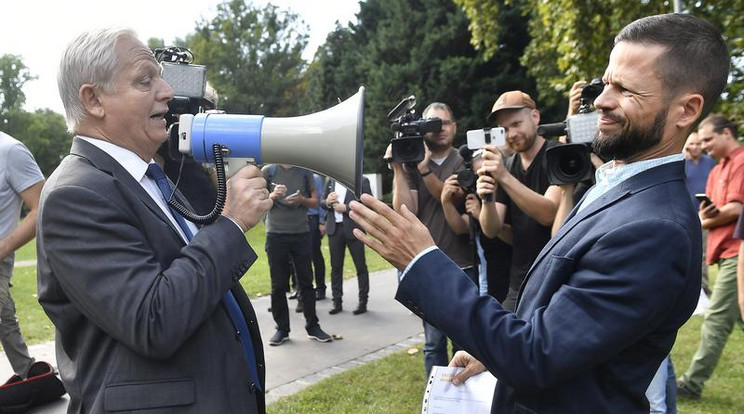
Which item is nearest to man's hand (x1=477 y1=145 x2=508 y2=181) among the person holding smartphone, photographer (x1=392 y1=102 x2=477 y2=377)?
photographer (x1=392 y1=102 x2=477 y2=377)

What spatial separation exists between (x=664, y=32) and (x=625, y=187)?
1.39 feet

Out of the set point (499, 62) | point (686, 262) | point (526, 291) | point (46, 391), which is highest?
point (499, 62)

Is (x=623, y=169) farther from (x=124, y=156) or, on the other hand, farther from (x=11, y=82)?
(x=11, y=82)

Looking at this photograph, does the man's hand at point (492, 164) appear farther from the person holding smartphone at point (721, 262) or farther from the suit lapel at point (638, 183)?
the person holding smartphone at point (721, 262)

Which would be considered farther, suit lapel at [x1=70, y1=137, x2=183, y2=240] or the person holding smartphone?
the person holding smartphone

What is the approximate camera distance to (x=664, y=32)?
147 cm

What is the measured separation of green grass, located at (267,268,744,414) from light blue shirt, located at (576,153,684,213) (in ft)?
9.19

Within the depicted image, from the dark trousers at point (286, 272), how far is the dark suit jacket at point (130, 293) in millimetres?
4190

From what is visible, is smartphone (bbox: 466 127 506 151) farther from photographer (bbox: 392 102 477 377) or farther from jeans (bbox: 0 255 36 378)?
jeans (bbox: 0 255 36 378)

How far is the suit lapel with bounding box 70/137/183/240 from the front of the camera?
1580 mm

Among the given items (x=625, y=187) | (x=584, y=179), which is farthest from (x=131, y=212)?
(x=584, y=179)

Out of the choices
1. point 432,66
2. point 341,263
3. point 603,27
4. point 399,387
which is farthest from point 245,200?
point 432,66

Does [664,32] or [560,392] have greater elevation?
[664,32]

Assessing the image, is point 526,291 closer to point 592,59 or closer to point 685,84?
point 685,84
